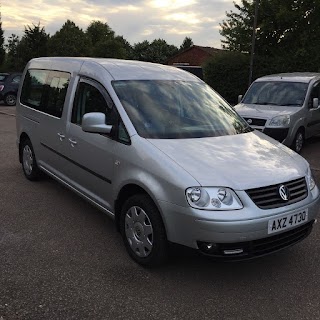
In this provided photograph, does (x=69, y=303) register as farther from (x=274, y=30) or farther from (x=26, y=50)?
(x=26, y=50)

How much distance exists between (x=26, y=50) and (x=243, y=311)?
38648mm

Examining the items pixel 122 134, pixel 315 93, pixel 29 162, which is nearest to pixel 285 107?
pixel 315 93

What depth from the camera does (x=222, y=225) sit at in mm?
3072

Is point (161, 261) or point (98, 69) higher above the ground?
point (98, 69)

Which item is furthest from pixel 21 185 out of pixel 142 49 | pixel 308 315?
pixel 142 49

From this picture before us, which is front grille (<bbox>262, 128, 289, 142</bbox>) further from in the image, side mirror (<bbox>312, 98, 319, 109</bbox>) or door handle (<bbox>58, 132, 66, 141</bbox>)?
door handle (<bbox>58, 132, 66, 141</bbox>)

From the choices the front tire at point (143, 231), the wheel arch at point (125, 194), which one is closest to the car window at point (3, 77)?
the wheel arch at point (125, 194)

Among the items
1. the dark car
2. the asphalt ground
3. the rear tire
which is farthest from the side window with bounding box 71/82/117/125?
the dark car

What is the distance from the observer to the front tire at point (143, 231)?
11.2 feet

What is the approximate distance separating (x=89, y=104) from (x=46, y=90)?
53.1 inches

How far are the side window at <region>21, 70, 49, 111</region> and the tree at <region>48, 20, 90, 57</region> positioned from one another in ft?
120

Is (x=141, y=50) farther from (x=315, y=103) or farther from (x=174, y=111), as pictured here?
(x=174, y=111)

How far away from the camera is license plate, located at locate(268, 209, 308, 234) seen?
3.21 m

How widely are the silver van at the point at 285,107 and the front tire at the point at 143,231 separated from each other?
5108mm
